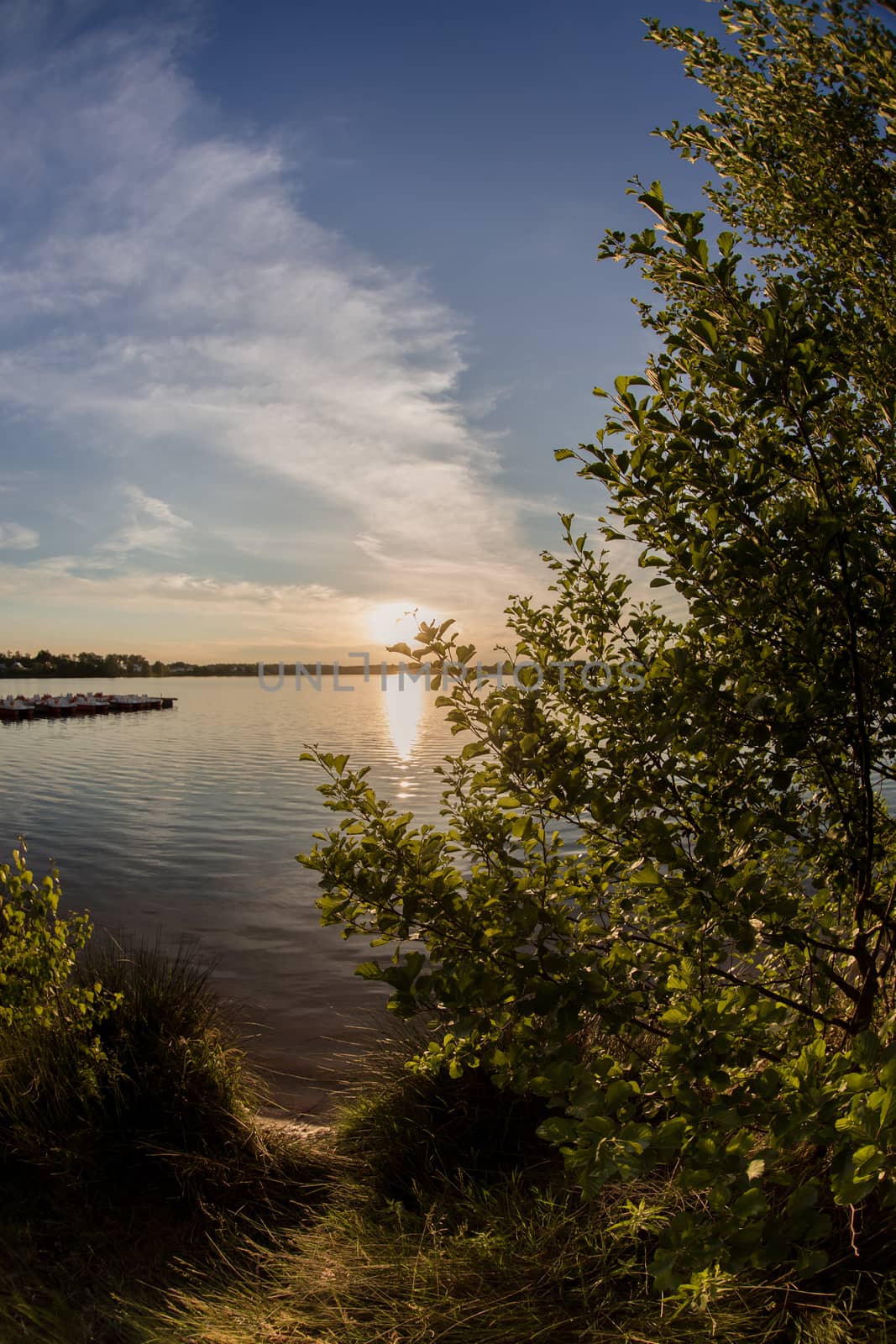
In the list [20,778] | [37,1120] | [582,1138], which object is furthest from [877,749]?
[20,778]

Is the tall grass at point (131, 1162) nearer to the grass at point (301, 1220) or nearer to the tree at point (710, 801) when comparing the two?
the grass at point (301, 1220)

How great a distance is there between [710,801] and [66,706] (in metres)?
88.5

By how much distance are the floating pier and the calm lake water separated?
3112 centimetres

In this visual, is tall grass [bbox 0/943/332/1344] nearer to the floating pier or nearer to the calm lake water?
the calm lake water

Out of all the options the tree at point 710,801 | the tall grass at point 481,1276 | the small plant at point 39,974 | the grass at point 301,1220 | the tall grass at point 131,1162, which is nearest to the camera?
the tree at point 710,801

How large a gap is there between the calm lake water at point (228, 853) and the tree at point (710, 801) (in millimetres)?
4114

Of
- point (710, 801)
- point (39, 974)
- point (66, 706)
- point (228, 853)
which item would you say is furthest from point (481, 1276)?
point (66, 706)

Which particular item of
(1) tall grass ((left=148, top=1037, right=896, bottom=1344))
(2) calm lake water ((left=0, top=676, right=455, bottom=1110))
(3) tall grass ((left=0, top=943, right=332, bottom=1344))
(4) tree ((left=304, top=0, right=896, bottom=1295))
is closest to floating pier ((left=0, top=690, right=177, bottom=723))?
(2) calm lake water ((left=0, top=676, right=455, bottom=1110))

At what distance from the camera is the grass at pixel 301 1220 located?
11.4 feet

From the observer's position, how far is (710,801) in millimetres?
3365

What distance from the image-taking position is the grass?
3.49 metres

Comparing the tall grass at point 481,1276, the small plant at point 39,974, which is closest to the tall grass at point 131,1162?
the small plant at point 39,974

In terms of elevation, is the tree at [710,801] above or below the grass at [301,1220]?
above

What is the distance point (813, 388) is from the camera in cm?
308
